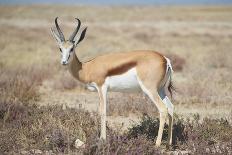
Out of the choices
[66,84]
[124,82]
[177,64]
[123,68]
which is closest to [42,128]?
[124,82]

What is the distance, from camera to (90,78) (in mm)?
8148

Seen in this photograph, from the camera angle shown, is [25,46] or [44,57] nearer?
[44,57]

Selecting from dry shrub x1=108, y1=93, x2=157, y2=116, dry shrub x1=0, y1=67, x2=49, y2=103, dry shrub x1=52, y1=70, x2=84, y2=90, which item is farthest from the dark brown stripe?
dry shrub x1=52, y1=70, x2=84, y2=90

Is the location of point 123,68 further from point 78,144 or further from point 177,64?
point 177,64

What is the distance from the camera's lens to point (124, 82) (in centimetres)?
774

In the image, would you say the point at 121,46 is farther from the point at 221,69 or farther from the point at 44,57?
the point at 221,69

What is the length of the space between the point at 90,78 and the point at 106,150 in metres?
1.50

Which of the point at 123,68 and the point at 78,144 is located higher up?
the point at 123,68

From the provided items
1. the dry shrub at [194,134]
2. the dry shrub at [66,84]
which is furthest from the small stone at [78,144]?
the dry shrub at [66,84]

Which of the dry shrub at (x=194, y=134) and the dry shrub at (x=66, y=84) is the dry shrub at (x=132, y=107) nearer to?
the dry shrub at (x=194, y=134)

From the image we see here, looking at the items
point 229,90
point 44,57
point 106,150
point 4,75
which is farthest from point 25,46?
point 106,150

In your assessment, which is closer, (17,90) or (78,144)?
(78,144)

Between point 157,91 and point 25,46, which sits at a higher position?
point 25,46

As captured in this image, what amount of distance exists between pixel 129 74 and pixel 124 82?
161mm
